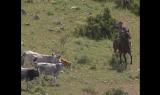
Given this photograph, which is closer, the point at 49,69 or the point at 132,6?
the point at 49,69

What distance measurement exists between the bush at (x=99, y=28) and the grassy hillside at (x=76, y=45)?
1.13 ft

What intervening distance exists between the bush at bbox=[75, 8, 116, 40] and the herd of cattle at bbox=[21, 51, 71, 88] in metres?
3.93

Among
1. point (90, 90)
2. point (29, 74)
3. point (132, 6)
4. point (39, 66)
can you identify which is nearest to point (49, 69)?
point (39, 66)

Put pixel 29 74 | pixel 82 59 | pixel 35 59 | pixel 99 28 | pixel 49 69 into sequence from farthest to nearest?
1. pixel 99 28
2. pixel 82 59
3. pixel 35 59
4. pixel 49 69
5. pixel 29 74

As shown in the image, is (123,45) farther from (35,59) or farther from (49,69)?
(49,69)

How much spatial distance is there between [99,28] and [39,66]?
22.7 feet

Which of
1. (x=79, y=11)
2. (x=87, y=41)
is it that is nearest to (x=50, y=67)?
(x=87, y=41)

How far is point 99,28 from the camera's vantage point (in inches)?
741

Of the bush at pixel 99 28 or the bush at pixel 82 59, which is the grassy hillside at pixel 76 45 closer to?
the bush at pixel 82 59

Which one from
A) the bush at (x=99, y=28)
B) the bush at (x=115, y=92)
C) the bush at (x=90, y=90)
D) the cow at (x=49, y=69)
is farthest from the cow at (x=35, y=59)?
the bush at (x=99, y=28)

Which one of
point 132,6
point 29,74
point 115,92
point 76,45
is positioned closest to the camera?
point 29,74

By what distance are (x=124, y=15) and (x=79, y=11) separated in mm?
1822
